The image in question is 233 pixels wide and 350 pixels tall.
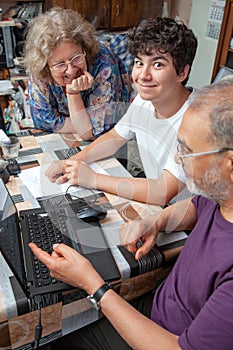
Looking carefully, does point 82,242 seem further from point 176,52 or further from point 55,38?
point 55,38

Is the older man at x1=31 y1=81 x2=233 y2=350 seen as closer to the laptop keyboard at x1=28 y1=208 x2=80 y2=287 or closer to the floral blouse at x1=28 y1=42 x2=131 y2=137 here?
the laptop keyboard at x1=28 y1=208 x2=80 y2=287

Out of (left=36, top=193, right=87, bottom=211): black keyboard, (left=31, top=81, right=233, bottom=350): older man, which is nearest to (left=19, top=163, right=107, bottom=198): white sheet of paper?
(left=36, top=193, right=87, bottom=211): black keyboard

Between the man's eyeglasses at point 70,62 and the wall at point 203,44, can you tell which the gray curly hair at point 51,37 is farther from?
the wall at point 203,44

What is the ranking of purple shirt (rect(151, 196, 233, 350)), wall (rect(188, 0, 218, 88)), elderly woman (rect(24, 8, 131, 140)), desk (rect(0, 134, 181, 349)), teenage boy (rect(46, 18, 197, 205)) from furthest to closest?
1. wall (rect(188, 0, 218, 88))
2. elderly woman (rect(24, 8, 131, 140))
3. teenage boy (rect(46, 18, 197, 205))
4. desk (rect(0, 134, 181, 349))
5. purple shirt (rect(151, 196, 233, 350))

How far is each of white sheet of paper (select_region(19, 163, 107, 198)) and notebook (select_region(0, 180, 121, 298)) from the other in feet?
0.35

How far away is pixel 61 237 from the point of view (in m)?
0.95

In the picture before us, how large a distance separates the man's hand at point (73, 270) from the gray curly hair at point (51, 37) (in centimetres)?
100

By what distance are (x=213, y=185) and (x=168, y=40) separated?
644 mm

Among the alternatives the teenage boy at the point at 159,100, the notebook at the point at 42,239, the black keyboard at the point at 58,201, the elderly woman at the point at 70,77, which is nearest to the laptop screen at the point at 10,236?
the notebook at the point at 42,239

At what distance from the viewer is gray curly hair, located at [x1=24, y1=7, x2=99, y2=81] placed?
1.46 meters

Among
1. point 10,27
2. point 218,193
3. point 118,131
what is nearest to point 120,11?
point 10,27

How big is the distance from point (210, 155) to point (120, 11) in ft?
9.59

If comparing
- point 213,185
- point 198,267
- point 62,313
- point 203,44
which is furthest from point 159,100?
point 203,44

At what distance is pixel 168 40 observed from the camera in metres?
1.16
